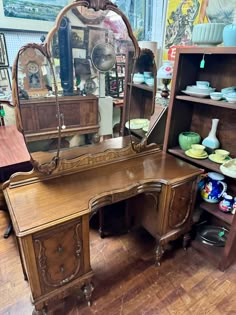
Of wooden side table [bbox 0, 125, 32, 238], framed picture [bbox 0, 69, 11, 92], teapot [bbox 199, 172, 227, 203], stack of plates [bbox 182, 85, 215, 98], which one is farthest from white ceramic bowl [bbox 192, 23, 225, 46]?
framed picture [bbox 0, 69, 11, 92]

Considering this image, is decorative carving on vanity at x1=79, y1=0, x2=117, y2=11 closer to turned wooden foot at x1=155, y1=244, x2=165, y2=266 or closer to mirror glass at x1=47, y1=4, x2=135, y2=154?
mirror glass at x1=47, y1=4, x2=135, y2=154

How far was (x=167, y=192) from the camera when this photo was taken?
130 cm

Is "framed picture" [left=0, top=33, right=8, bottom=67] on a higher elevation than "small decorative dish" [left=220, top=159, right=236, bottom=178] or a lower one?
higher

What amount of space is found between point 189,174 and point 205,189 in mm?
273

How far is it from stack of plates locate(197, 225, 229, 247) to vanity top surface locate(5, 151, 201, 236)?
0.59 m

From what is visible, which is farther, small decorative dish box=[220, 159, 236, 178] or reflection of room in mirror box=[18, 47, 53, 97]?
small decorative dish box=[220, 159, 236, 178]

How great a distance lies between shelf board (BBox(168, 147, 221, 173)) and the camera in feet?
4.57

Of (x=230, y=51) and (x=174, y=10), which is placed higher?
(x=174, y=10)

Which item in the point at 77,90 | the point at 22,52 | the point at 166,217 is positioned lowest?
the point at 166,217

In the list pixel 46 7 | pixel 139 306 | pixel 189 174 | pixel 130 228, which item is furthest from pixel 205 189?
pixel 46 7

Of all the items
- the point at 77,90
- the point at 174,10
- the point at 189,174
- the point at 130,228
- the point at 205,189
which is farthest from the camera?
the point at 174,10

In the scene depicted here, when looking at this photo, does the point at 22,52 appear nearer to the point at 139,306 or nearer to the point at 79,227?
the point at 79,227

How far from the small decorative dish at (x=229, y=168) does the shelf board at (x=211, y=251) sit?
63 centimetres

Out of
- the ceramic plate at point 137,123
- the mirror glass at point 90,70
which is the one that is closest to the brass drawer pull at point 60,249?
the mirror glass at point 90,70
